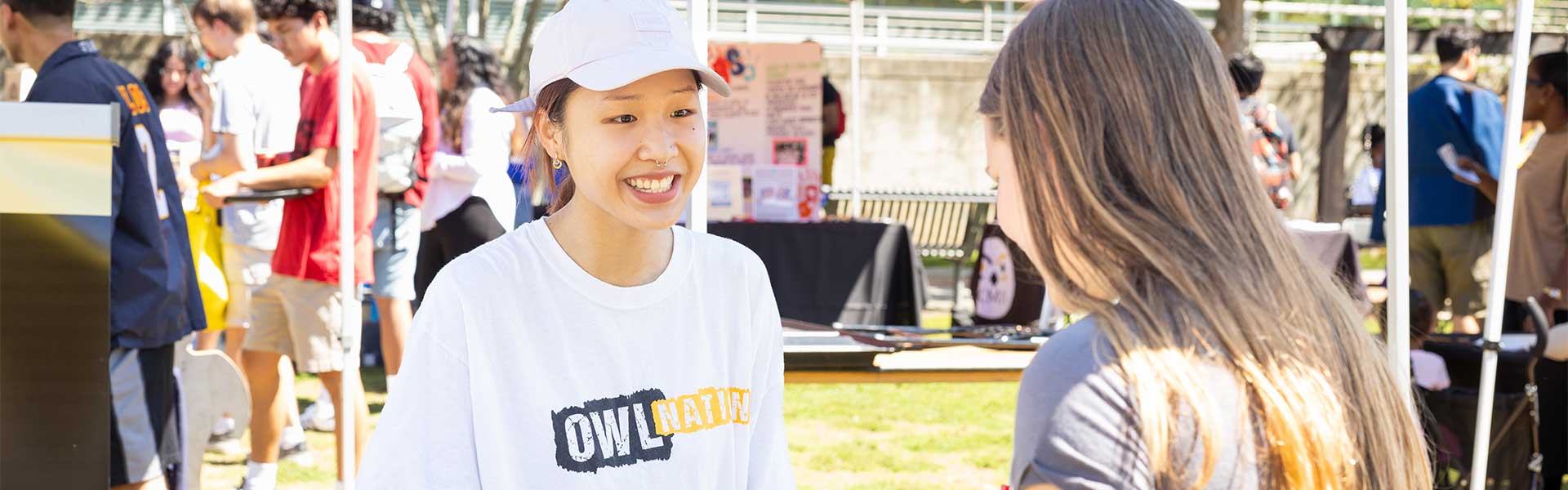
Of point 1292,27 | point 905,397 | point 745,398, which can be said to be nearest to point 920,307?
point 905,397

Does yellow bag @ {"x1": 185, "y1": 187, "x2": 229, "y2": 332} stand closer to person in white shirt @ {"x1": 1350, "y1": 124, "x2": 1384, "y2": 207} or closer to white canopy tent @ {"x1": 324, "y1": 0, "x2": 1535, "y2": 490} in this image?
white canopy tent @ {"x1": 324, "y1": 0, "x2": 1535, "y2": 490}

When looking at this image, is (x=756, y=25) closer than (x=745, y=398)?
No

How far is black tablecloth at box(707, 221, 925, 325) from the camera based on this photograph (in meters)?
7.46

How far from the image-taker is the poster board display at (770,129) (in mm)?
7742

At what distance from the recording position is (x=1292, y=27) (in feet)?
55.4

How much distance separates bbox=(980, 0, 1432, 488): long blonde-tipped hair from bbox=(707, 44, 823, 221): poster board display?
6.34 metres

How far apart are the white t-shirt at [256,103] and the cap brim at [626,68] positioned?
2951 millimetres

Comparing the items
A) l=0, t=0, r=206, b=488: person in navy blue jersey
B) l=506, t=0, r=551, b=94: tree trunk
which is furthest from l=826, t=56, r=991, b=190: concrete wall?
l=0, t=0, r=206, b=488: person in navy blue jersey

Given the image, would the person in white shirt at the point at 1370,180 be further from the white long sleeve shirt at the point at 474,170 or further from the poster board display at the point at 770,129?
the white long sleeve shirt at the point at 474,170

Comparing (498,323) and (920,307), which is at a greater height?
(498,323)

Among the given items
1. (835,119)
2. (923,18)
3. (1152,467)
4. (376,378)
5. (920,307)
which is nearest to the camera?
(1152,467)

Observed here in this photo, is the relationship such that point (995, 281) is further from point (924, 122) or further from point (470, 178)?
point (924, 122)

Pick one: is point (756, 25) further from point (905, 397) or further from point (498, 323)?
point (498, 323)

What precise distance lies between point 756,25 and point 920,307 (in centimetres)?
906
